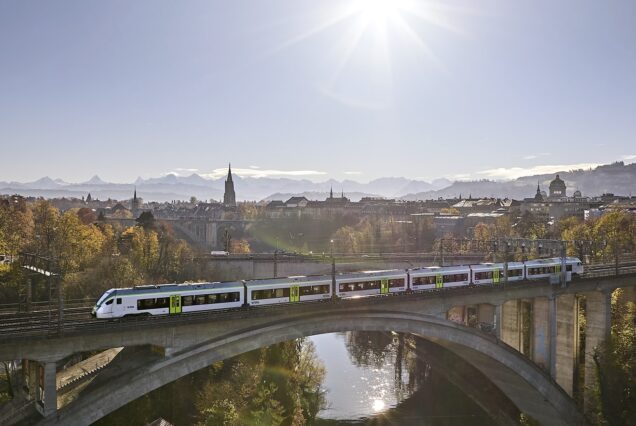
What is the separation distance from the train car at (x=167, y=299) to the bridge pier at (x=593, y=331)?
28144 mm

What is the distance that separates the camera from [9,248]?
55.8 meters

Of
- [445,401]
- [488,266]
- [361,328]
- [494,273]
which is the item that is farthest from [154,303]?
[445,401]

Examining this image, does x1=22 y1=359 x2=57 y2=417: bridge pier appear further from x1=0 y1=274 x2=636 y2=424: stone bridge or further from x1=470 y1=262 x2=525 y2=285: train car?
x1=470 y1=262 x2=525 y2=285: train car

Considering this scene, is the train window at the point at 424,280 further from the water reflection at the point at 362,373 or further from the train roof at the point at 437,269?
the water reflection at the point at 362,373

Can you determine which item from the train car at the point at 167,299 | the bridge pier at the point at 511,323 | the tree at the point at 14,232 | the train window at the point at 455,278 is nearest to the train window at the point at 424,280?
the train window at the point at 455,278

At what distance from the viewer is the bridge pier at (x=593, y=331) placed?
4309 cm

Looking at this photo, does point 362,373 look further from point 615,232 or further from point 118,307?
point 615,232

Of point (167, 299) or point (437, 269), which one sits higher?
point (437, 269)

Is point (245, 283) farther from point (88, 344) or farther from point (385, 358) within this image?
point (385, 358)

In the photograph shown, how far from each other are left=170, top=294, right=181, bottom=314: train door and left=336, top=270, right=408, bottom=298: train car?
10088 mm

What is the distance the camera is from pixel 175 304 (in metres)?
28.9

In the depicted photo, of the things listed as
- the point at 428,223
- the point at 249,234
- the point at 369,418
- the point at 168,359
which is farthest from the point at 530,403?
the point at 249,234

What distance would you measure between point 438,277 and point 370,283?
556cm

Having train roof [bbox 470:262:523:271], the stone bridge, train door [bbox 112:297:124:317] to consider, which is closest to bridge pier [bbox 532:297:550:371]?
the stone bridge
